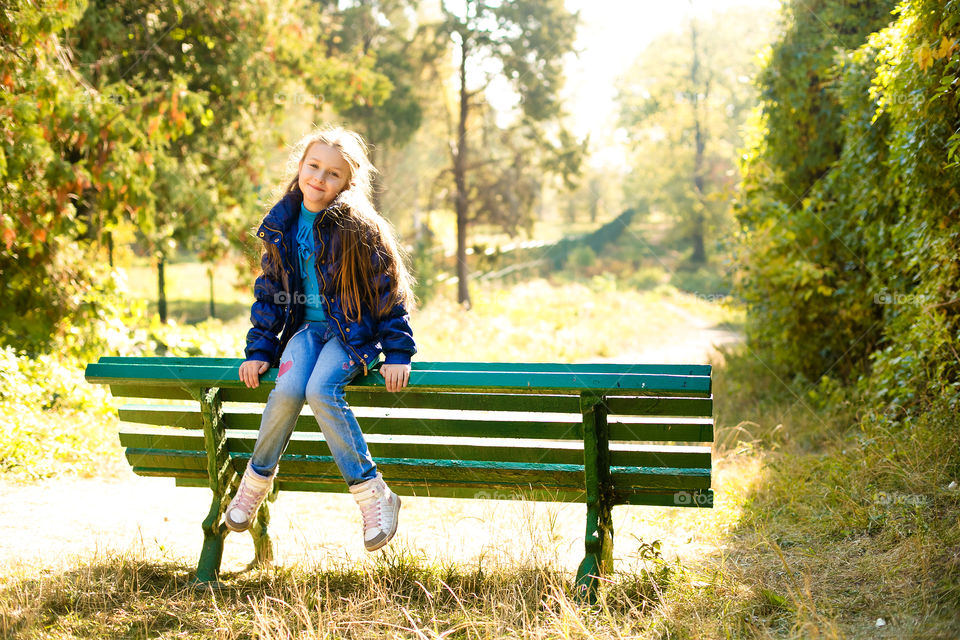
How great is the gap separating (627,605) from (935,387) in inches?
104

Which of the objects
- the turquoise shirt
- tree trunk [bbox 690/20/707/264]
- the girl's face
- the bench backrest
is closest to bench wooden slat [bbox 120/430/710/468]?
the bench backrest

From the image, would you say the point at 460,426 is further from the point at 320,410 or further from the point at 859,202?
the point at 859,202

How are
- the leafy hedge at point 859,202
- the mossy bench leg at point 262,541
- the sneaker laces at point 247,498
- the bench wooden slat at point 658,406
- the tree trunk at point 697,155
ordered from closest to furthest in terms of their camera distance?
the bench wooden slat at point 658,406 < the sneaker laces at point 247,498 < the mossy bench leg at point 262,541 < the leafy hedge at point 859,202 < the tree trunk at point 697,155

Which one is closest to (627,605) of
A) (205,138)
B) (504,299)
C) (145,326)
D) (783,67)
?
(783,67)

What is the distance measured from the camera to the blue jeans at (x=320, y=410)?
306 cm

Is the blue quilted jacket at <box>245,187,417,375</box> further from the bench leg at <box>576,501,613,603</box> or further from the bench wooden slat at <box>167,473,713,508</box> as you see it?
the bench leg at <box>576,501,613,603</box>

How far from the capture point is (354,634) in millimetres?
2762

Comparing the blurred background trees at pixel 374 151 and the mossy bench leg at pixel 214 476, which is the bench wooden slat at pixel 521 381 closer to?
the mossy bench leg at pixel 214 476

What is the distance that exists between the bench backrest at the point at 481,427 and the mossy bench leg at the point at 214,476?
0.06 feet

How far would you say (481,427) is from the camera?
10.4 feet

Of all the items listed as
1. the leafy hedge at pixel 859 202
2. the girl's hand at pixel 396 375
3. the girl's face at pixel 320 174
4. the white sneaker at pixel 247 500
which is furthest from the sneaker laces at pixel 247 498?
the leafy hedge at pixel 859 202

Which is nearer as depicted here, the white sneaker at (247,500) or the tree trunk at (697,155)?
the white sneaker at (247,500)

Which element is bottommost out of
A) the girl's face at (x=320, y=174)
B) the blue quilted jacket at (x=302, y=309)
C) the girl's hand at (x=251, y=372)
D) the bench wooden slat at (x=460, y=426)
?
the bench wooden slat at (x=460, y=426)

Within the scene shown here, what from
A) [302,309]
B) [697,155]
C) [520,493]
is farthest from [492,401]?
[697,155]
